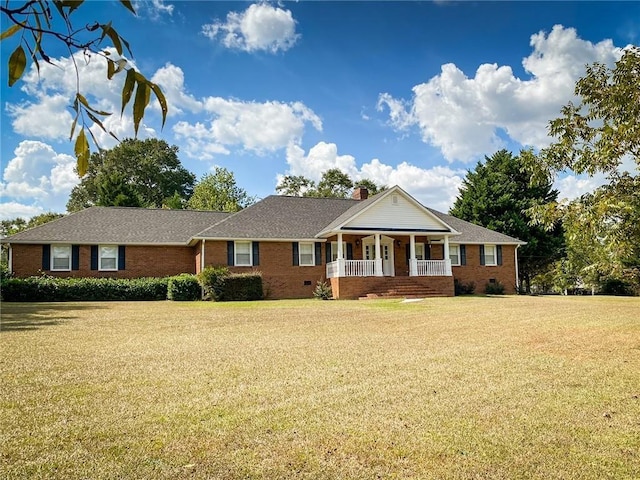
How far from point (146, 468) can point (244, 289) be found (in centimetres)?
1945

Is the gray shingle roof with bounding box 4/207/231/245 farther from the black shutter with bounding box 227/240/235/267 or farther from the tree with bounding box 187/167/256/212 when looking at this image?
the tree with bounding box 187/167/256/212

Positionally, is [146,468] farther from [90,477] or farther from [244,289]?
[244,289]

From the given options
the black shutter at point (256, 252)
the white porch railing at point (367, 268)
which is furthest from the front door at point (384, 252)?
the black shutter at point (256, 252)

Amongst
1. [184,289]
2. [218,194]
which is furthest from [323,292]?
[218,194]

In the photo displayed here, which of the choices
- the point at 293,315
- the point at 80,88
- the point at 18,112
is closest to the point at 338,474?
the point at 80,88

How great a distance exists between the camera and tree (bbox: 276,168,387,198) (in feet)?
188

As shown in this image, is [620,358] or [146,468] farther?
[620,358]

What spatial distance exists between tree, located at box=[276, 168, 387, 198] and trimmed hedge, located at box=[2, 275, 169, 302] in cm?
3477

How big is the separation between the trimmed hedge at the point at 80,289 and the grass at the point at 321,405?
40.0ft

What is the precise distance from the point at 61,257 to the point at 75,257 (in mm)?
667

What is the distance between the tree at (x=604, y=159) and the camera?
8773 mm

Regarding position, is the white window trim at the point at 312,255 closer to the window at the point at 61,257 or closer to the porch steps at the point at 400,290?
the porch steps at the point at 400,290

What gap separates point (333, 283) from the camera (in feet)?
81.9

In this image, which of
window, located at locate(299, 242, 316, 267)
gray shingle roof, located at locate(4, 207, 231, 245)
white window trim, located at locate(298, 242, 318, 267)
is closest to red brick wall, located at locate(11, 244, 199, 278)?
gray shingle roof, located at locate(4, 207, 231, 245)
